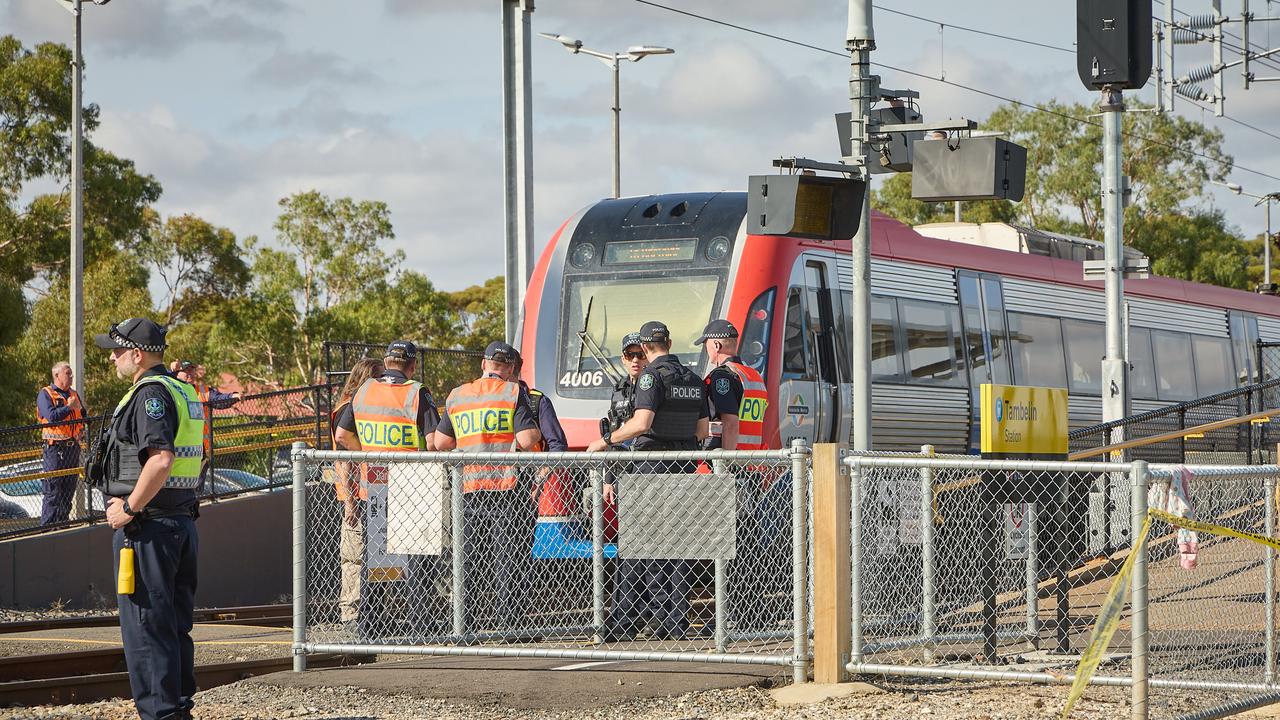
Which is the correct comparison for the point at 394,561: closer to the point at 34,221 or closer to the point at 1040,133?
the point at 34,221

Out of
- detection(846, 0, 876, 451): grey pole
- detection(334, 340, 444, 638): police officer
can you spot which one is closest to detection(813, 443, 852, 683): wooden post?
detection(846, 0, 876, 451): grey pole

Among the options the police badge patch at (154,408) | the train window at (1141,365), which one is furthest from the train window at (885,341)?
the police badge patch at (154,408)

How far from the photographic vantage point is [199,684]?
30.4 feet

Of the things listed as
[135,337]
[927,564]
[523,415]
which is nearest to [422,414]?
Answer: [523,415]

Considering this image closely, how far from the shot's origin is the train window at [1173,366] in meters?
21.4

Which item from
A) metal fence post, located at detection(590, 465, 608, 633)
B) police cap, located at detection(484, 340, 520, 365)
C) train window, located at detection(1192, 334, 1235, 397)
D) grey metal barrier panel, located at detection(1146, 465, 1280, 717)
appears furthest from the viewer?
train window, located at detection(1192, 334, 1235, 397)

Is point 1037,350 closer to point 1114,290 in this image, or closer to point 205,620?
point 1114,290

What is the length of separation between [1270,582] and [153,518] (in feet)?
17.9

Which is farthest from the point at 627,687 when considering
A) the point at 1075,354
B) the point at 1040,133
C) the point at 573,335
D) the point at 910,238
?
the point at 1040,133

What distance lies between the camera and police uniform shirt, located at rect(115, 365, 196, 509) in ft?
22.9

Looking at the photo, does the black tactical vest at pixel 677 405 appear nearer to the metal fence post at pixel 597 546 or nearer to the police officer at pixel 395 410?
the metal fence post at pixel 597 546

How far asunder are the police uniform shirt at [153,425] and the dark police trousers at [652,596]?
8.91 ft

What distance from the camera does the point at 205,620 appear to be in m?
13.1

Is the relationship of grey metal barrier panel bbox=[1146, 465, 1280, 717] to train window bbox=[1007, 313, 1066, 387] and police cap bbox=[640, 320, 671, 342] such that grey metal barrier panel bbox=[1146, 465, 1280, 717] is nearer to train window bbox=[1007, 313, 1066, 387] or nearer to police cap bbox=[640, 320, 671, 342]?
police cap bbox=[640, 320, 671, 342]
